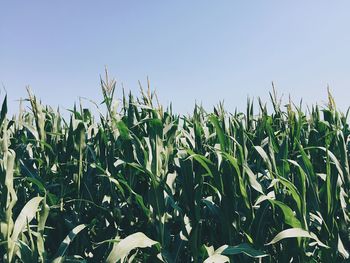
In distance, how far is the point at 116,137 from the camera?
103 inches

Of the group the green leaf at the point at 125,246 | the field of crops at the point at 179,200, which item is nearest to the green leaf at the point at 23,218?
the field of crops at the point at 179,200

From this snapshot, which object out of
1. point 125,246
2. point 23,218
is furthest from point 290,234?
point 23,218

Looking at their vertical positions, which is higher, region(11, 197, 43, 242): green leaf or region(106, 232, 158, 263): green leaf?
region(11, 197, 43, 242): green leaf

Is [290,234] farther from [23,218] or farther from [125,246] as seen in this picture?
[23,218]

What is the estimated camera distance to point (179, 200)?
2.29m

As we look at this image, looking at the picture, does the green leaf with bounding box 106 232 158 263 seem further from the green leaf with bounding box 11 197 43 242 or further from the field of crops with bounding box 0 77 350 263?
the green leaf with bounding box 11 197 43 242

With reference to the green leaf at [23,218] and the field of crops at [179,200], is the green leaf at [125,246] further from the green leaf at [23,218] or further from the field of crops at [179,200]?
the green leaf at [23,218]

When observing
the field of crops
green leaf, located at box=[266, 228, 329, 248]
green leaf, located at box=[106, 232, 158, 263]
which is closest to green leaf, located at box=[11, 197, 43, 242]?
the field of crops

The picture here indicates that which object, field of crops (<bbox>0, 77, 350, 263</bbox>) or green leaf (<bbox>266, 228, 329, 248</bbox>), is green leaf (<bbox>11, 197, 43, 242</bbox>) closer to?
field of crops (<bbox>0, 77, 350, 263</bbox>)

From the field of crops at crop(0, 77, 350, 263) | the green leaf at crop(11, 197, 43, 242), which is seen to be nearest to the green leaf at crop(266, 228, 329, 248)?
the field of crops at crop(0, 77, 350, 263)

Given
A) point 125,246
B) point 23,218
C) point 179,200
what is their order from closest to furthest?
point 125,246
point 23,218
point 179,200

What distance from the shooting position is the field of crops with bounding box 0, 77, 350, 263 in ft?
6.38

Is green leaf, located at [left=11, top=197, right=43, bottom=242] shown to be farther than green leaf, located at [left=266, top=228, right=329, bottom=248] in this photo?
Yes

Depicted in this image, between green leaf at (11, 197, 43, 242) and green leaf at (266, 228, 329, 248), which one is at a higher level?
green leaf at (11, 197, 43, 242)
